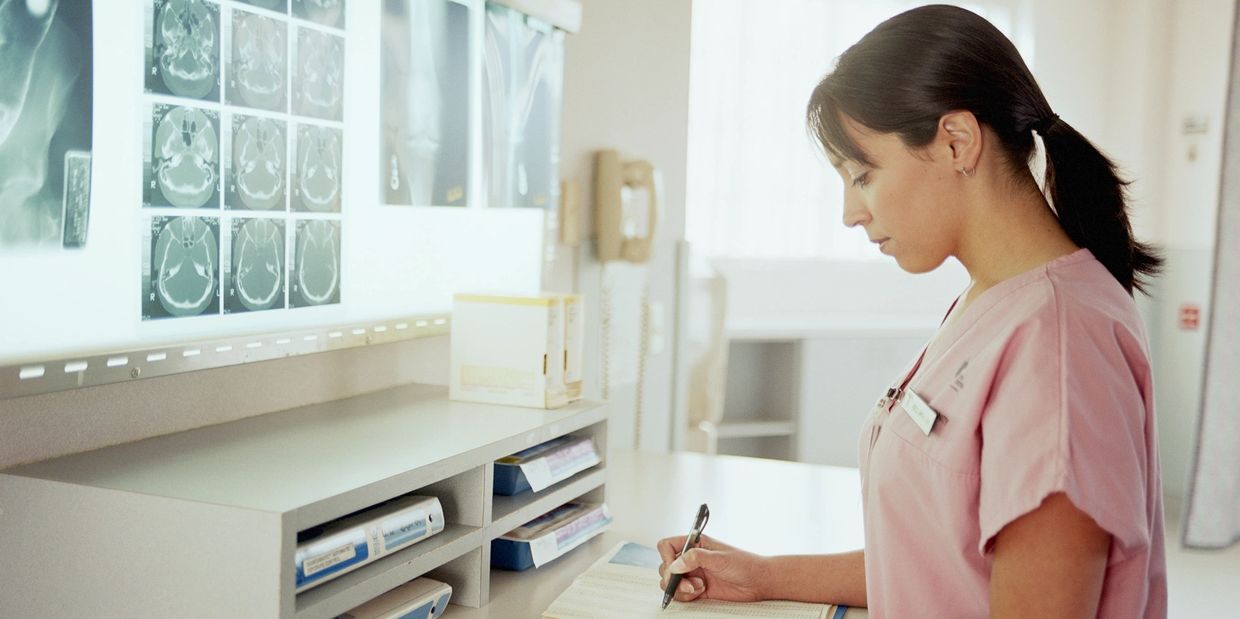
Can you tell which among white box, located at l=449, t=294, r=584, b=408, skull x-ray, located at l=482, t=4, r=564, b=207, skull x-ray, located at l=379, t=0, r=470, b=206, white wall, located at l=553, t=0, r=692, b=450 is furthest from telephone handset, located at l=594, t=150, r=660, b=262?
white box, located at l=449, t=294, r=584, b=408

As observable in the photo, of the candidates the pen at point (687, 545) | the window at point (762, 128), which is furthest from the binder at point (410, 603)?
the window at point (762, 128)

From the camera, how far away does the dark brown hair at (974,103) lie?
3.51 ft

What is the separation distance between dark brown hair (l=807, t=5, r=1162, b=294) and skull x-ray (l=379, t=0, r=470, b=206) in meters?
0.70

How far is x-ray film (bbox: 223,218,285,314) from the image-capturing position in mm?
1328

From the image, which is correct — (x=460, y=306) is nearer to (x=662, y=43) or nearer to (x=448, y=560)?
(x=448, y=560)

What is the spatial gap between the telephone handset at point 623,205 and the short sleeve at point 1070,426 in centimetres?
193

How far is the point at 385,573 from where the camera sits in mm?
1135

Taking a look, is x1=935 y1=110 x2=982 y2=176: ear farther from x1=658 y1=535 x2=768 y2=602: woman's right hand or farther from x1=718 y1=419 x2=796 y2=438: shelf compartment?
x1=718 y1=419 x2=796 y2=438: shelf compartment

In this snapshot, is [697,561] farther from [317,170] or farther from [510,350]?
[317,170]

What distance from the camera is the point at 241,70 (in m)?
1.32

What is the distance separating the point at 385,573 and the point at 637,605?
1.08 ft

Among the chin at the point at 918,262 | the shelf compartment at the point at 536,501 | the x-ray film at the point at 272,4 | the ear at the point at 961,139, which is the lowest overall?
the shelf compartment at the point at 536,501

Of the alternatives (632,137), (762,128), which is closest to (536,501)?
(632,137)

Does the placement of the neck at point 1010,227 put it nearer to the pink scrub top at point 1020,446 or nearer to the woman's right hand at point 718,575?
the pink scrub top at point 1020,446
